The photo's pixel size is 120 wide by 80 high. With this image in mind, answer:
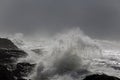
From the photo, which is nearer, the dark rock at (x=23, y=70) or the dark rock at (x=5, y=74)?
the dark rock at (x=5, y=74)

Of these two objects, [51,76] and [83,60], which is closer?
[51,76]

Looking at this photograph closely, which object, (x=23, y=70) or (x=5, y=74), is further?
(x=23, y=70)

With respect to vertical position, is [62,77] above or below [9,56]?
below

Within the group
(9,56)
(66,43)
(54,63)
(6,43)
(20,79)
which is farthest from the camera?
(6,43)

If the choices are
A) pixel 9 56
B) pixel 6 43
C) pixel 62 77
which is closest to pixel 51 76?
pixel 62 77

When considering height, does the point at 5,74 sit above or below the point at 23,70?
below

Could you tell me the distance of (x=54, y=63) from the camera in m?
84.9

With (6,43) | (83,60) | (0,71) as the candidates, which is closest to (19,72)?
(0,71)

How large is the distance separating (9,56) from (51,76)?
39.9m

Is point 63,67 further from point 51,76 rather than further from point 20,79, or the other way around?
point 20,79

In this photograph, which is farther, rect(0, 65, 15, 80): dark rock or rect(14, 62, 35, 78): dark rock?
rect(14, 62, 35, 78): dark rock

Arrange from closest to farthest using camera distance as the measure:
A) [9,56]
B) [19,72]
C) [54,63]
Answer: [19,72], [54,63], [9,56]

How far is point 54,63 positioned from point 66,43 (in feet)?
47.1

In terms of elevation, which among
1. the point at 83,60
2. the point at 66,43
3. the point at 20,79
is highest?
the point at 66,43
